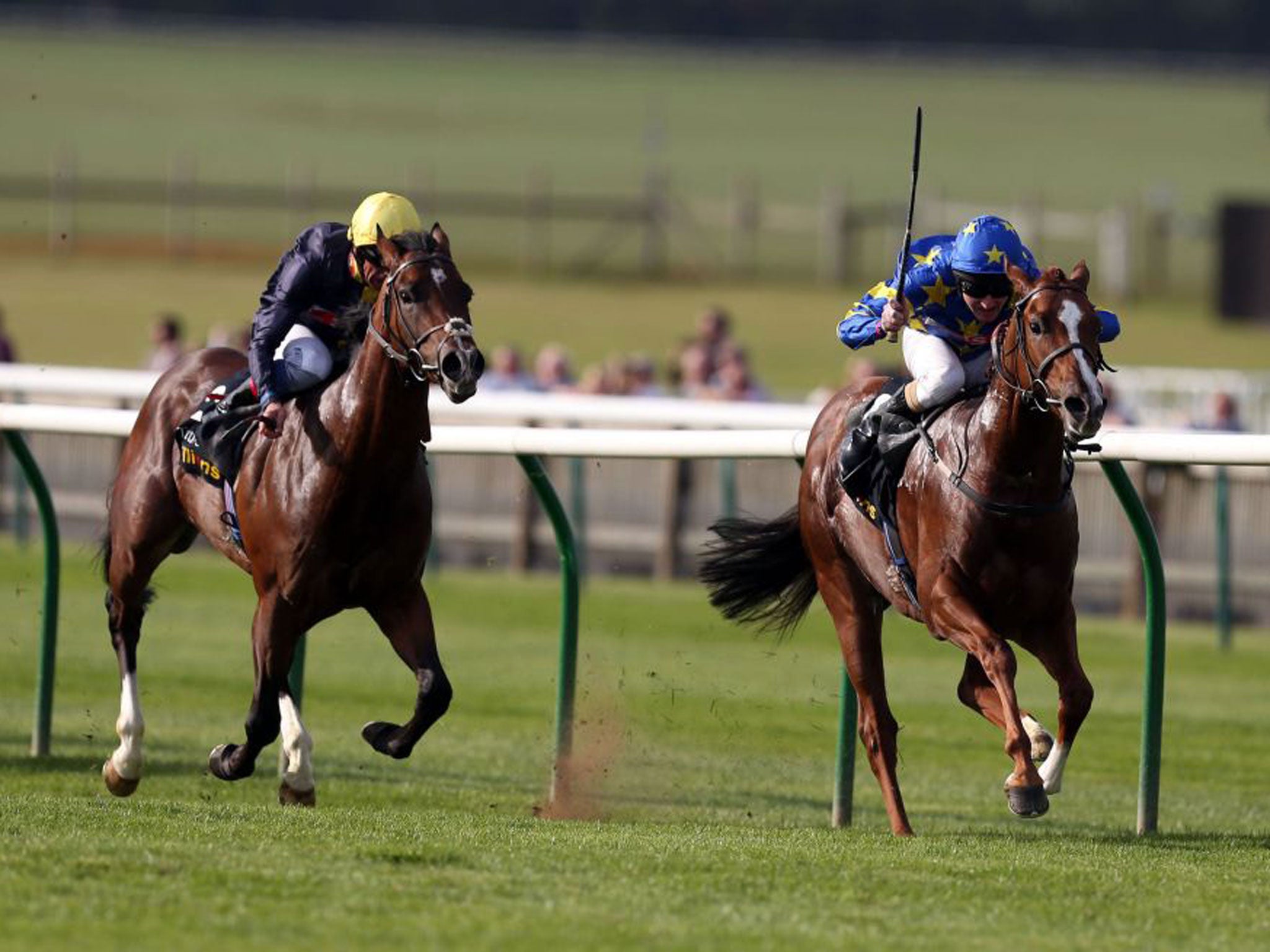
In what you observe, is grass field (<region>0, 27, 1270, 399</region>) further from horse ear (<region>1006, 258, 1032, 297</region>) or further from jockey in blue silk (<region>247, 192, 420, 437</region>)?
horse ear (<region>1006, 258, 1032, 297</region>)

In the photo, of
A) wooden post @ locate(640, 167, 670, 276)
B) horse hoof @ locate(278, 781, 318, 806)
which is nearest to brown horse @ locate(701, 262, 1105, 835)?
horse hoof @ locate(278, 781, 318, 806)

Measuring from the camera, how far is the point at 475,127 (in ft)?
182

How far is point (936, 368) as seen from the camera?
277 inches

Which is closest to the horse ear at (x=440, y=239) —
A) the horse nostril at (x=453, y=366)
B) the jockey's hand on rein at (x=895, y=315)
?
the horse nostril at (x=453, y=366)

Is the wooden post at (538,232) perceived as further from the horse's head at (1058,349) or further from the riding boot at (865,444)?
the horse's head at (1058,349)

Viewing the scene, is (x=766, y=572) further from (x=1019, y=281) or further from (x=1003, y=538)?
(x=1019, y=281)

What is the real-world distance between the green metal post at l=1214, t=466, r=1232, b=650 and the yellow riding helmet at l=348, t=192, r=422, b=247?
6519mm

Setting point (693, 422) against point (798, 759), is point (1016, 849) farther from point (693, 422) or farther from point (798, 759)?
point (693, 422)

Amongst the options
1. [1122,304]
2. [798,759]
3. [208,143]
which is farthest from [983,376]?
[208,143]

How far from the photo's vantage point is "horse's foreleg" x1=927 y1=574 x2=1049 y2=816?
623 cm

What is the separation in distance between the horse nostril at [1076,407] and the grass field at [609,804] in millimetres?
1065

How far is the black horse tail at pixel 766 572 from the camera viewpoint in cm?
793

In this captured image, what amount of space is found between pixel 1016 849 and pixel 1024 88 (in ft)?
204

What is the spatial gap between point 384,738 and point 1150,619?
84.3 inches
